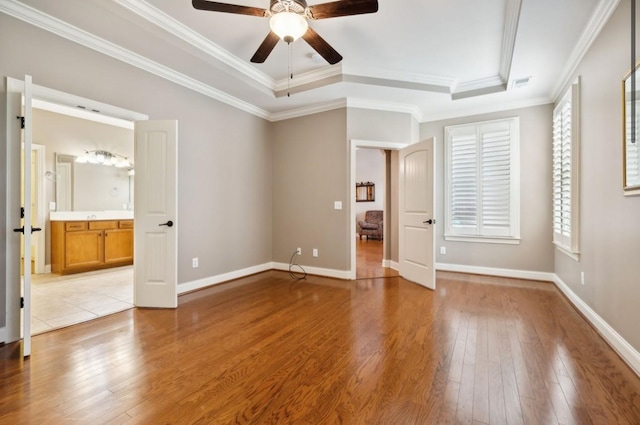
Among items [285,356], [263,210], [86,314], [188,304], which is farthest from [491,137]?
[86,314]

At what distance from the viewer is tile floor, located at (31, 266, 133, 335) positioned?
2.82 meters

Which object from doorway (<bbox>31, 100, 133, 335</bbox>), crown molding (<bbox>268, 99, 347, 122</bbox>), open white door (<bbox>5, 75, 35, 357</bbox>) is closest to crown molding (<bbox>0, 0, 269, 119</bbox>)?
open white door (<bbox>5, 75, 35, 357</bbox>)

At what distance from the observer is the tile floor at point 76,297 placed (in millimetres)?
2824

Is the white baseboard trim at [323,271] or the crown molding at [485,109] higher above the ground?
the crown molding at [485,109]

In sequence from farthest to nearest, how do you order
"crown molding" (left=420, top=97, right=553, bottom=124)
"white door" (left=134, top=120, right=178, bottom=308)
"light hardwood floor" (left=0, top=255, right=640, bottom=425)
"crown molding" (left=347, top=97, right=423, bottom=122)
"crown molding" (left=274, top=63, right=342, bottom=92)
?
"crown molding" (left=347, top=97, right=423, bottom=122), "crown molding" (left=420, top=97, right=553, bottom=124), "crown molding" (left=274, top=63, right=342, bottom=92), "white door" (left=134, top=120, right=178, bottom=308), "light hardwood floor" (left=0, top=255, right=640, bottom=425)

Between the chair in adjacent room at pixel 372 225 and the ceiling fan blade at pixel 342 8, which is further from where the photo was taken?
the chair in adjacent room at pixel 372 225

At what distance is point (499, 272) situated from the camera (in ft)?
14.8

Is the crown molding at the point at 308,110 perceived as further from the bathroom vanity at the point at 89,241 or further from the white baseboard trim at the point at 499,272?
the bathroom vanity at the point at 89,241

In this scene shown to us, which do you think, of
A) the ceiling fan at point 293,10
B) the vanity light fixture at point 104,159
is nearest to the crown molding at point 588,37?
the ceiling fan at point 293,10

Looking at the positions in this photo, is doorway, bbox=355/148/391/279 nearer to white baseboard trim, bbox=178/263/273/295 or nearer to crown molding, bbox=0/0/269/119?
white baseboard trim, bbox=178/263/273/295

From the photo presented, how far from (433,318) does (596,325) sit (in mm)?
1421

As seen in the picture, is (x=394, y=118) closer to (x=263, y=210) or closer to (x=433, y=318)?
(x=263, y=210)

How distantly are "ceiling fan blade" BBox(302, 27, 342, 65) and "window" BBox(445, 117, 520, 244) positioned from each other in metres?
3.12

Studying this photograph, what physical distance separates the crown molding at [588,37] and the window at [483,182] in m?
0.98
